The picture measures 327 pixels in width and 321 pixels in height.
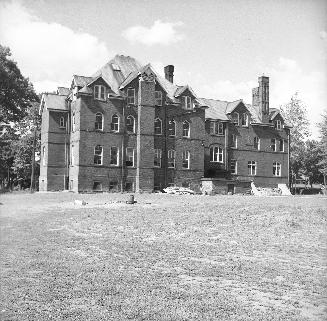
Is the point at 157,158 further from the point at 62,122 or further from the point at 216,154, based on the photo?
the point at 62,122

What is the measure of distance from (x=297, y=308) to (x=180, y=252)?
6.13 m

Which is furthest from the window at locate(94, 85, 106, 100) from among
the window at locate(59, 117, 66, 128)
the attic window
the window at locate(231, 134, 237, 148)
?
the window at locate(231, 134, 237, 148)

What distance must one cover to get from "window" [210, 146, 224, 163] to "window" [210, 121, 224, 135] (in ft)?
6.26

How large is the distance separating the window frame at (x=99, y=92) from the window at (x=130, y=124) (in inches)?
135

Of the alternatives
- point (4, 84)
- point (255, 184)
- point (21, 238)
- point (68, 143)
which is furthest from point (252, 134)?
point (21, 238)

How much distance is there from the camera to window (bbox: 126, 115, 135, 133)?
47653 mm

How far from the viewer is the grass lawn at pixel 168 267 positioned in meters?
8.73

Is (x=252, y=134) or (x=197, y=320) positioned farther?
(x=252, y=134)

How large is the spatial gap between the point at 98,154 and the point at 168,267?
3472cm

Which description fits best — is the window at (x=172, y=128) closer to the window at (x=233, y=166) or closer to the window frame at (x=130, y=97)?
the window frame at (x=130, y=97)

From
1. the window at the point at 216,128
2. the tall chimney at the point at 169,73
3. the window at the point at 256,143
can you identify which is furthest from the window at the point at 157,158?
the window at the point at 256,143

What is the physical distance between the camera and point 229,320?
8133mm

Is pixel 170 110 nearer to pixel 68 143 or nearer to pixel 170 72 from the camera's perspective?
pixel 170 72

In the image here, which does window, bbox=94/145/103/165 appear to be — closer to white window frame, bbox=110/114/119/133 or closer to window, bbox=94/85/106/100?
white window frame, bbox=110/114/119/133
